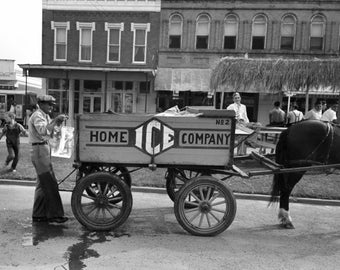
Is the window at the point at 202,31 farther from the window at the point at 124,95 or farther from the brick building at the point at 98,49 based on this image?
the window at the point at 124,95

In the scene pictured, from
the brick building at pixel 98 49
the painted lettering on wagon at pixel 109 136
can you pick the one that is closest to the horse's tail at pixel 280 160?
the painted lettering on wagon at pixel 109 136

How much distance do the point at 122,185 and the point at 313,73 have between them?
9.44 meters

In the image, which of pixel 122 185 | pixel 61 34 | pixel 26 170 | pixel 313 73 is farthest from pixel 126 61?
pixel 122 185

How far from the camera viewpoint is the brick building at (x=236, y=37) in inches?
815

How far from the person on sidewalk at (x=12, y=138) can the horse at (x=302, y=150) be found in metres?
6.28

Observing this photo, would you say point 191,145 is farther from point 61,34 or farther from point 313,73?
point 61,34

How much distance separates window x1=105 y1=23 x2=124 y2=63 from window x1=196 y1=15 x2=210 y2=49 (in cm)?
470

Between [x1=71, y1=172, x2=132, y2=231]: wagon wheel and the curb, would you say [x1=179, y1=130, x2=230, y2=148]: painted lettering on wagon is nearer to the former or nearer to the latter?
[x1=71, y1=172, x2=132, y2=231]: wagon wheel

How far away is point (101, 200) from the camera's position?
500 centimetres

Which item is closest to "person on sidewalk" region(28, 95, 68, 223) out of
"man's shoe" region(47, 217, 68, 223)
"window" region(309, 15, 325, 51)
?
"man's shoe" region(47, 217, 68, 223)

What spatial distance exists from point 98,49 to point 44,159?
18.1 meters

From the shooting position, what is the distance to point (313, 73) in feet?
39.5

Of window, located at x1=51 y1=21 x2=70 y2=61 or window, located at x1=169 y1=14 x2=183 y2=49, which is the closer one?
window, located at x1=169 y1=14 x2=183 y2=49

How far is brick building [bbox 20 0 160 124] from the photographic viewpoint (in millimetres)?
21516
